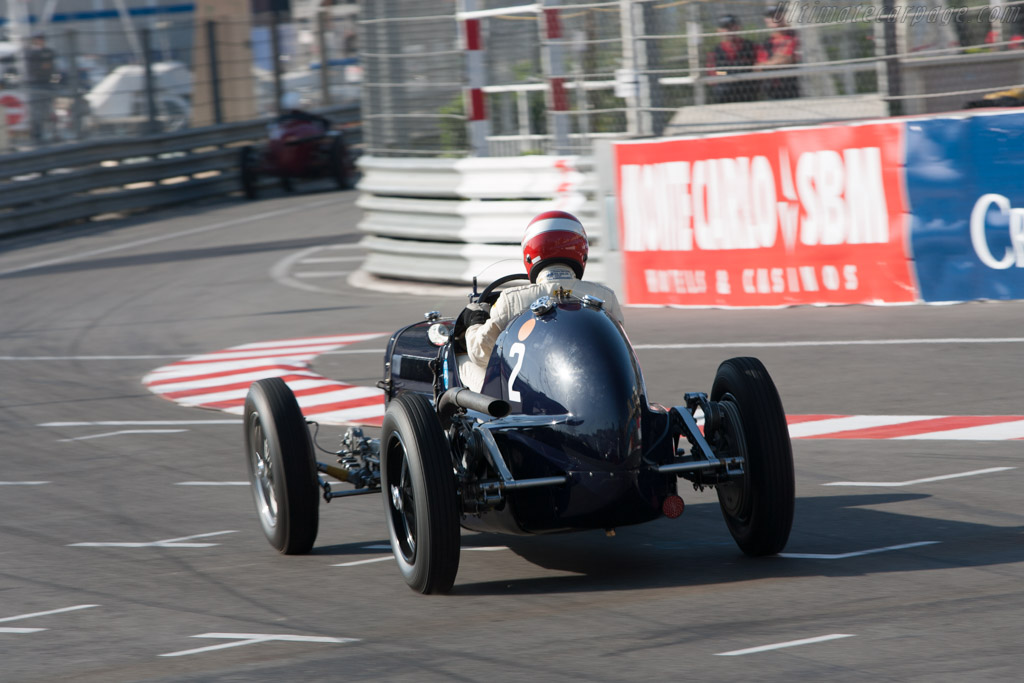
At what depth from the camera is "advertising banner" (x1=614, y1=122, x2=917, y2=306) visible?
39.4ft

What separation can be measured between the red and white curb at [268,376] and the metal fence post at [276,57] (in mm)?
16690

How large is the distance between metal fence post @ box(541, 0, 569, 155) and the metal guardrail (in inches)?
474

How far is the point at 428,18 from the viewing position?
15.9 metres

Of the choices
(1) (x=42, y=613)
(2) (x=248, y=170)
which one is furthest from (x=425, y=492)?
(2) (x=248, y=170)

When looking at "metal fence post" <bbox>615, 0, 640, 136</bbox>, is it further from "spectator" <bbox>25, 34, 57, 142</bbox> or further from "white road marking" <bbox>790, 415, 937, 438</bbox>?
"spectator" <bbox>25, 34, 57, 142</bbox>

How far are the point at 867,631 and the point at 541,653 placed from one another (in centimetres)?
103

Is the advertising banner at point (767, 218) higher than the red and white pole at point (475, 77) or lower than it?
lower

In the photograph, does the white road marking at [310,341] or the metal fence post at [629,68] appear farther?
the metal fence post at [629,68]

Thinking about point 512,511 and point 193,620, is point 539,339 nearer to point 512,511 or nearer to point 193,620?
point 512,511

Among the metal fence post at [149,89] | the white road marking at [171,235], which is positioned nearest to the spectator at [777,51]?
the white road marking at [171,235]

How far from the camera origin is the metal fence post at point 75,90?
24688mm

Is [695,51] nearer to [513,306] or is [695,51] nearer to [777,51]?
[777,51]

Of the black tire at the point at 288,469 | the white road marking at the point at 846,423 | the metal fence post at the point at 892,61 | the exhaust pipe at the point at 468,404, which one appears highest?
the metal fence post at the point at 892,61

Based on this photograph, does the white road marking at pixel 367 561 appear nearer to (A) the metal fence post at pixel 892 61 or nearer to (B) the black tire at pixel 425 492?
(B) the black tire at pixel 425 492
